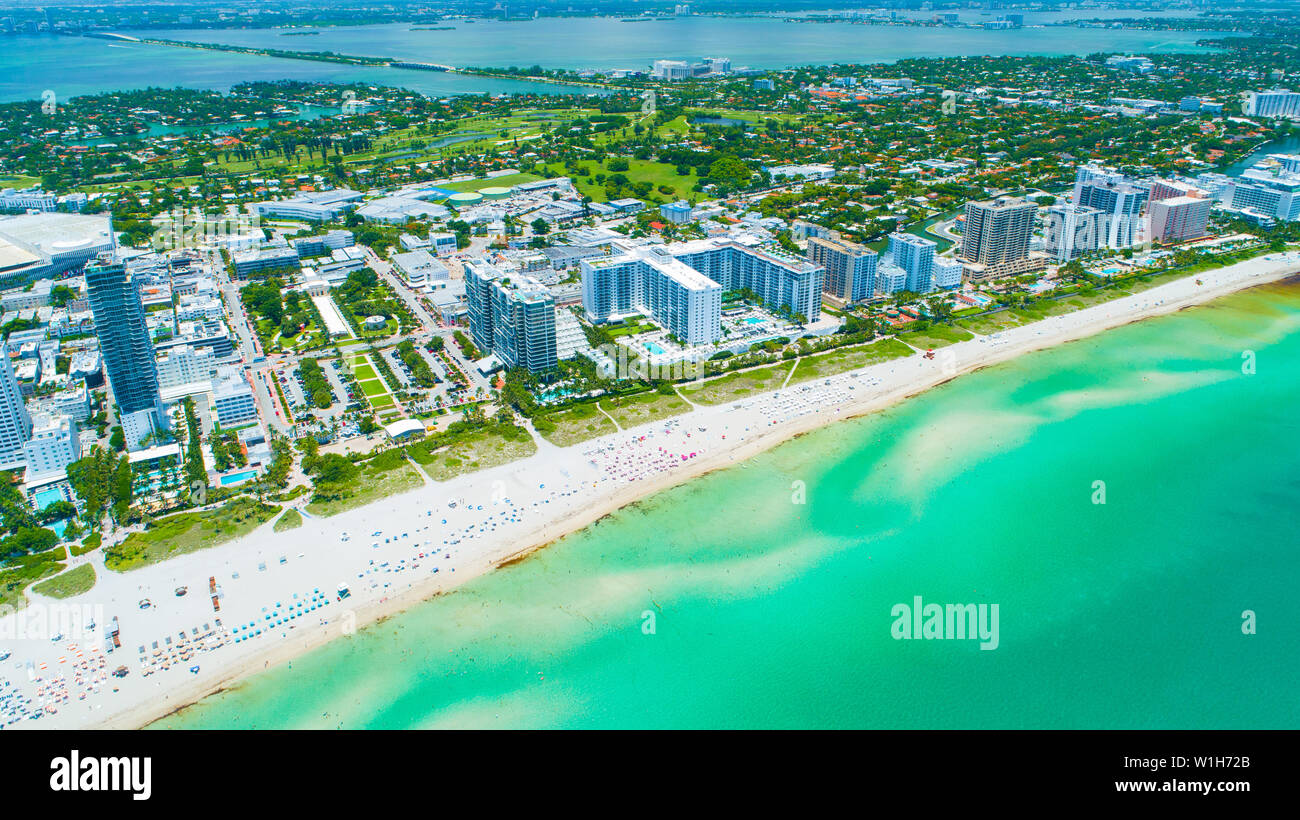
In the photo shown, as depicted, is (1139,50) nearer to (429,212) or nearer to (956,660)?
(429,212)

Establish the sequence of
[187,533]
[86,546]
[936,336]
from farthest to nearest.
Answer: [936,336] → [187,533] → [86,546]

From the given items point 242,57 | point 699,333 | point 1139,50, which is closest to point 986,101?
point 1139,50

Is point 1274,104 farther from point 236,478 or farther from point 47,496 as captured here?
point 47,496

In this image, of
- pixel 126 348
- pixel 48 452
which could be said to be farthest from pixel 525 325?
pixel 48 452

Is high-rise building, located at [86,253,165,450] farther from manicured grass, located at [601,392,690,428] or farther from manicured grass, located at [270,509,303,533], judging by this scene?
manicured grass, located at [601,392,690,428]

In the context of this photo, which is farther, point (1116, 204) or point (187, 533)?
point (1116, 204)

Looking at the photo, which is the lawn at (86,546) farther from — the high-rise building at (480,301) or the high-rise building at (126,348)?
the high-rise building at (480,301)

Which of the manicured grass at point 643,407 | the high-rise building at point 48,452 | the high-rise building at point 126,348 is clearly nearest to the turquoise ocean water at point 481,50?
the high-rise building at point 126,348
